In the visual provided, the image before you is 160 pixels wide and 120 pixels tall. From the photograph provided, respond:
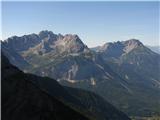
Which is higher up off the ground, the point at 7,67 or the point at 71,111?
the point at 7,67

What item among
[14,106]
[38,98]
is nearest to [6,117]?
[14,106]

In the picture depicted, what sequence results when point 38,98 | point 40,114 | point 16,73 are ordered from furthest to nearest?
1. point 16,73
2. point 38,98
3. point 40,114

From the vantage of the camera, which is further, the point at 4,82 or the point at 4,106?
the point at 4,82

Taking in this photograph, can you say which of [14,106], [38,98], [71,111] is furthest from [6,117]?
[71,111]

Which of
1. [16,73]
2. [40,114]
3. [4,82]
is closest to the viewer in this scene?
[40,114]

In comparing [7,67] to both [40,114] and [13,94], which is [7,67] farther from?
[40,114]

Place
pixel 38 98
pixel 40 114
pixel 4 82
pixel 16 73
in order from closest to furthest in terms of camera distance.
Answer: pixel 40 114
pixel 38 98
pixel 4 82
pixel 16 73

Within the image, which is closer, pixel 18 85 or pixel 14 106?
pixel 14 106

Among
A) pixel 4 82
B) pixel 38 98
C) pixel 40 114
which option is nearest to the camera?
pixel 40 114

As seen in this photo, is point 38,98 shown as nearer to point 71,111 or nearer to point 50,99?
point 50,99
